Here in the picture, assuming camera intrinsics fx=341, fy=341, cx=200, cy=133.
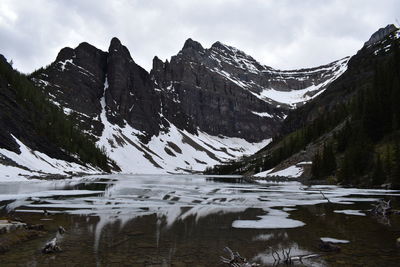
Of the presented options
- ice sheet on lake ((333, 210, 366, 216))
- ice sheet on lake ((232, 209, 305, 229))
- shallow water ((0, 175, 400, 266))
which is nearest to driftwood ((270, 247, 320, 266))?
shallow water ((0, 175, 400, 266))

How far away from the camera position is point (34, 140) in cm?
9988

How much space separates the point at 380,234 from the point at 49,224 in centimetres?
1763

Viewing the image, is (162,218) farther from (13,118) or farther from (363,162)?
(13,118)

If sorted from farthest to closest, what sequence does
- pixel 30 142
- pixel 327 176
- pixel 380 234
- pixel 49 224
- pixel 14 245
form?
pixel 30 142 < pixel 327 176 < pixel 49 224 < pixel 380 234 < pixel 14 245

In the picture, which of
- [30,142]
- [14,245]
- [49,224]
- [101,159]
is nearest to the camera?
[14,245]

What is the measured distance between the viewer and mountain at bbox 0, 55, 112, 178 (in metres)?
76.6

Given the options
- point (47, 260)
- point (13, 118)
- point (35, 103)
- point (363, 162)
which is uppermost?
point (35, 103)

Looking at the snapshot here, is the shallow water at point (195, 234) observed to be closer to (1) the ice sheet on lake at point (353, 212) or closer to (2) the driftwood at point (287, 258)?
(1) the ice sheet on lake at point (353, 212)

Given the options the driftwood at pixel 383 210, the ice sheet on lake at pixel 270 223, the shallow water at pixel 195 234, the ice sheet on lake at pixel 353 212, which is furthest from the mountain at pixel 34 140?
the driftwood at pixel 383 210

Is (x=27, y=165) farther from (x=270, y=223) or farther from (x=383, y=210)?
(x=383, y=210)

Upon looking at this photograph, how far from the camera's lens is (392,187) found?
4484 centimetres

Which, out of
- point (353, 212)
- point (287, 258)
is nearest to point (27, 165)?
point (353, 212)

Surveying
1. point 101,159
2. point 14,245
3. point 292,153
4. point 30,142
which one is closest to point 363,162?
point 14,245

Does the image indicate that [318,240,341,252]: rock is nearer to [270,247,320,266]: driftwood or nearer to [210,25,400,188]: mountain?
[270,247,320,266]: driftwood
